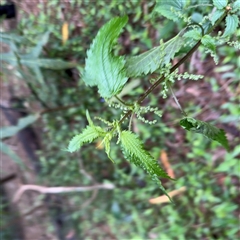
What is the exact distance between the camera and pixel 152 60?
854 mm

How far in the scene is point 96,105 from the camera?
1.99m

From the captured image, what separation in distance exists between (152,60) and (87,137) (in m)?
0.23

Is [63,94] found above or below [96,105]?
above

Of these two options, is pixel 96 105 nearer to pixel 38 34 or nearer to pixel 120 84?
pixel 38 34

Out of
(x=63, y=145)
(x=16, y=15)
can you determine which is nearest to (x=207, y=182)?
(x=63, y=145)

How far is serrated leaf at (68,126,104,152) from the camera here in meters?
0.80

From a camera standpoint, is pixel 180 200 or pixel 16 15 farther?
pixel 16 15

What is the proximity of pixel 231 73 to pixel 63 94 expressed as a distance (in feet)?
3.05

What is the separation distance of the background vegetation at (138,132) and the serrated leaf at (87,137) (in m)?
0.88

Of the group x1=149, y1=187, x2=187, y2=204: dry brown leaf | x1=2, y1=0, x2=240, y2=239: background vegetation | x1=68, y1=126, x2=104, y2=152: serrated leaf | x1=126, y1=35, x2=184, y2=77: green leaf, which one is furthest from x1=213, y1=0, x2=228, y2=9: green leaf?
x1=149, y1=187, x2=187, y2=204: dry brown leaf

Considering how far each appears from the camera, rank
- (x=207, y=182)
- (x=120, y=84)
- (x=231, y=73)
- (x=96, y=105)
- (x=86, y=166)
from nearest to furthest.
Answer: (x=120, y=84) → (x=231, y=73) → (x=207, y=182) → (x=96, y=105) → (x=86, y=166)

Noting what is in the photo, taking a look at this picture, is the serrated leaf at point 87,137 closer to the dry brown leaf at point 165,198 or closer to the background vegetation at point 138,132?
the background vegetation at point 138,132

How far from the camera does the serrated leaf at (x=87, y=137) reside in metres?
0.80

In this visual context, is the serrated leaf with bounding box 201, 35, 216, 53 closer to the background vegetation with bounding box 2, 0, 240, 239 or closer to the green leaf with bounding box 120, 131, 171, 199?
the green leaf with bounding box 120, 131, 171, 199
